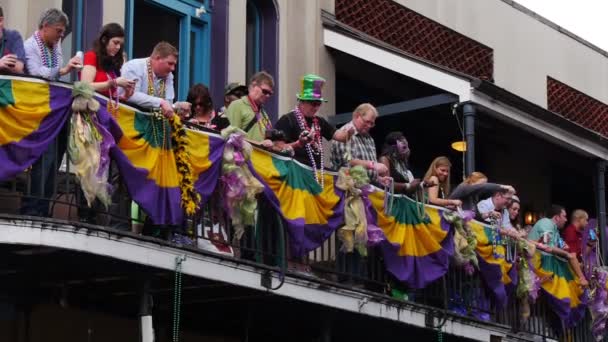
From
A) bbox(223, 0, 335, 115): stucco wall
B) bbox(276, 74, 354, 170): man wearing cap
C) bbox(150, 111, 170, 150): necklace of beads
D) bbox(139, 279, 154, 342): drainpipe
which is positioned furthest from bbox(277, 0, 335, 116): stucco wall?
bbox(139, 279, 154, 342): drainpipe

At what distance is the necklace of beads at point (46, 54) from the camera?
549 inches

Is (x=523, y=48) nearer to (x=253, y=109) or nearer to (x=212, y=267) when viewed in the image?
(x=253, y=109)

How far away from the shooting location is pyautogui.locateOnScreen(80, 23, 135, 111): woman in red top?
13875 millimetres

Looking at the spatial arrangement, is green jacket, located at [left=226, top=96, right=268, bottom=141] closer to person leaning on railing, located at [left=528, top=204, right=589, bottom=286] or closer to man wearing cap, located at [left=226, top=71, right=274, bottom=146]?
man wearing cap, located at [left=226, top=71, right=274, bottom=146]

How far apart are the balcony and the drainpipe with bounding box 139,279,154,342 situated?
0.02 meters

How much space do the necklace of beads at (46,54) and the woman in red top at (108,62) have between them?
0.27 m

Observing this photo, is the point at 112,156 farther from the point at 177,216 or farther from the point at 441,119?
the point at 441,119

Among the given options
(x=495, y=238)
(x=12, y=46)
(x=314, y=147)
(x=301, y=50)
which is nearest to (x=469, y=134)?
(x=495, y=238)

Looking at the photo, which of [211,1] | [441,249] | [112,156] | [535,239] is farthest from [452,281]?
[112,156]

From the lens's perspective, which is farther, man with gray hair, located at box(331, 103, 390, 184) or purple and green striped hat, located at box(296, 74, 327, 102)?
man with gray hair, located at box(331, 103, 390, 184)

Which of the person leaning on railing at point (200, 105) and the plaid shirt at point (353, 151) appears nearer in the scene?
the person leaning on railing at point (200, 105)

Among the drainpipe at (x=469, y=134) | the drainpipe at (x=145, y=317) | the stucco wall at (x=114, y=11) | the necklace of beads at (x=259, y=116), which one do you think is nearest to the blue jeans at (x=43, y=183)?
the drainpipe at (x=145, y=317)

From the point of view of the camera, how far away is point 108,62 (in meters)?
14.2

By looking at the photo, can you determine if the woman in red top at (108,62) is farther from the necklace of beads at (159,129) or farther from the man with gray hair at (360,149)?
the man with gray hair at (360,149)
